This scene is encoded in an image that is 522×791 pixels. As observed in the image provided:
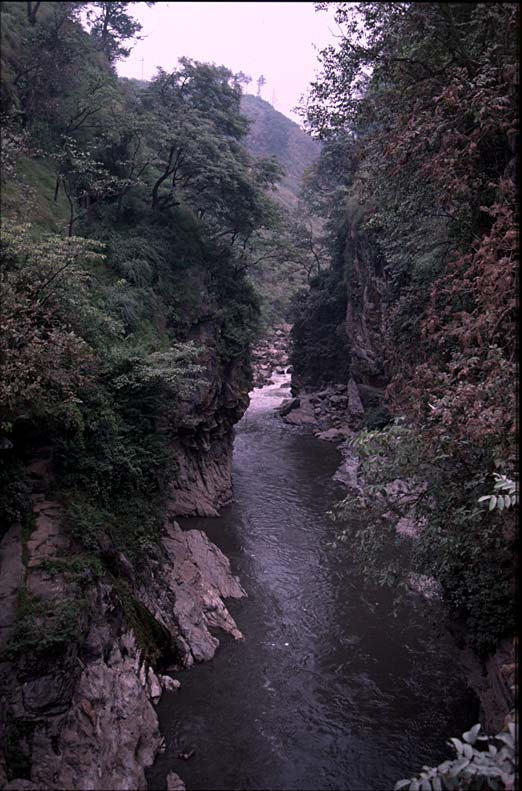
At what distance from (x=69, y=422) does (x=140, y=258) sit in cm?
886

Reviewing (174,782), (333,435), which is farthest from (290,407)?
(174,782)

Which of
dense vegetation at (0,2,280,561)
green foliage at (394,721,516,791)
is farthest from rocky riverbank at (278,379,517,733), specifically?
dense vegetation at (0,2,280,561)

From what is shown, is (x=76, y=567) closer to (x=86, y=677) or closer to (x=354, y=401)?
(x=86, y=677)

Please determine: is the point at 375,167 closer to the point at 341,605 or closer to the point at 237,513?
the point at 341,605

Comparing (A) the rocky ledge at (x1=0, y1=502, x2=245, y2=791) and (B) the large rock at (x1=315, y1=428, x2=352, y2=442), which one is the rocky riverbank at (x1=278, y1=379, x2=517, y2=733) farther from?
(A) the rocky ledge at (x1=0, y1=502, x2=245, y2=791)

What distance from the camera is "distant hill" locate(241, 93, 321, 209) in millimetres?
82100

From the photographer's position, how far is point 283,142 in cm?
8575

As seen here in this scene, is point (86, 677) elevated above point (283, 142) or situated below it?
below

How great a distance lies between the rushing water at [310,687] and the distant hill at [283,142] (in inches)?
2816

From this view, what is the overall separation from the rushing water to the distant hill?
2816 inches

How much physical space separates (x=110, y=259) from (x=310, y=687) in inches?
482

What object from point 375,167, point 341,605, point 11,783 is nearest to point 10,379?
point 11,783

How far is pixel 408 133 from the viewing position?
8.23 m

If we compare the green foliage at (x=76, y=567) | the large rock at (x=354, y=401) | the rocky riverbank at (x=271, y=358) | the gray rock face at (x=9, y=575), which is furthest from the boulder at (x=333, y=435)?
the gray rock face at (x=9, y=575)
